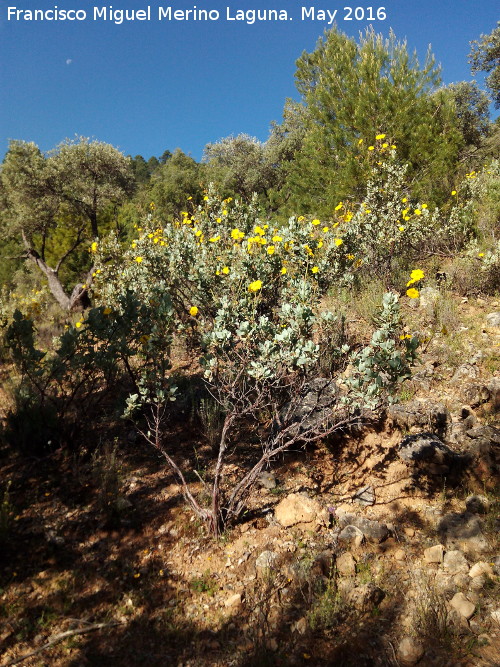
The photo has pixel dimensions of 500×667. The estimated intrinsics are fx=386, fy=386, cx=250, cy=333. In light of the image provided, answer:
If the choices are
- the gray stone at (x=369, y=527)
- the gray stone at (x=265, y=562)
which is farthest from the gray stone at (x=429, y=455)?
the gray stone at (x=265, y=562)

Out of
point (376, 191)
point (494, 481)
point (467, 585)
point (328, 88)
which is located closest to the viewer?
point (467, 585)

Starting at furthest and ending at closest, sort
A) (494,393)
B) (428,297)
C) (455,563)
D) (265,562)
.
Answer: (428,297) < (494,393) < (265,562) < (455,563)

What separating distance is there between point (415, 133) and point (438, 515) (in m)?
7.82

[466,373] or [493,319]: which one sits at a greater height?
[493,319]

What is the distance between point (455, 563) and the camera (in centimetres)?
239

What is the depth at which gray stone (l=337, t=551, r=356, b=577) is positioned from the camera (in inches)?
97.3

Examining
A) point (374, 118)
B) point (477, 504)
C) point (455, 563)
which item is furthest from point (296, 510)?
point (374, 118)

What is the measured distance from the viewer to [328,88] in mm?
9188

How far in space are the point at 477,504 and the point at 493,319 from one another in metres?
3.09

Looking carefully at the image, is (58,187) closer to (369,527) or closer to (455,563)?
(369,527)

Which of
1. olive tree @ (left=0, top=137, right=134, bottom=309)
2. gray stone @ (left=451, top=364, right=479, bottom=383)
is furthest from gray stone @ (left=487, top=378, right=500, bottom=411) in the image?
olive tree @ (left=0, top=137, right=134, bottom=309)

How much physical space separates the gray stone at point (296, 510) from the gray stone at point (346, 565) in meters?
0.42

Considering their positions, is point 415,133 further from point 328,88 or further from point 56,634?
point 56,634

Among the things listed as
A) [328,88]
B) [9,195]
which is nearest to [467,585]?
[328,88]
